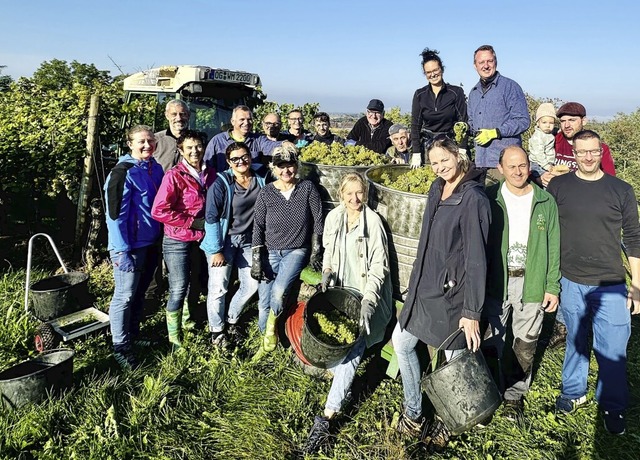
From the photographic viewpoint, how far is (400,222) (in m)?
3.60

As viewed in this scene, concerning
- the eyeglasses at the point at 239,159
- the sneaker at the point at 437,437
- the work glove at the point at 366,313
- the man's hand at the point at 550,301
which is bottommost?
the sneaker at the point at 437,437

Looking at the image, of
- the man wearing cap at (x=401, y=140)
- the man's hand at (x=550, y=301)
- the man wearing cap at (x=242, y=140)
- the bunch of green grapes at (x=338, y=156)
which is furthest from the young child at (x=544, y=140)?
the man wearing cap at (x=242, y=140)

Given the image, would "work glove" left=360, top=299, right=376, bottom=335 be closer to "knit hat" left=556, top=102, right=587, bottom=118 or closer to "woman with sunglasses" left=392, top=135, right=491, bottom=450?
"woman with sunglasses" left=392, top=135, right=491, bottom=450

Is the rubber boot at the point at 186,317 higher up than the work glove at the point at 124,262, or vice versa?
the work glove at the point at 124,262

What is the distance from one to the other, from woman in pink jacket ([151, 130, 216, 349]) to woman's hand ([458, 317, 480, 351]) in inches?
101

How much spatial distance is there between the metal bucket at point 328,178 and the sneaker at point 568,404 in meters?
2.61

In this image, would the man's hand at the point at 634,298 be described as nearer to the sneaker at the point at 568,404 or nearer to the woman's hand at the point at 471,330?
the sneaker at the point at 568,404

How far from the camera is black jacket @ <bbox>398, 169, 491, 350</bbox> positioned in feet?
8.88

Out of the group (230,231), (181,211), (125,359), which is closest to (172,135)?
(181,211)

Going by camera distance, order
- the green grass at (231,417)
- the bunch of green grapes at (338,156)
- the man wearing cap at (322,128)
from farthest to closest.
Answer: the man wearing cap at (322,128)
the bunch of green grapes at (338,156)
the green grass at (231,417)

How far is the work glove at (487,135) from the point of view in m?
4.31

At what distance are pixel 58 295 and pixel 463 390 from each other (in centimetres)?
404

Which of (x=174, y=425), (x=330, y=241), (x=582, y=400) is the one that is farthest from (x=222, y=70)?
(x=582, y=400)

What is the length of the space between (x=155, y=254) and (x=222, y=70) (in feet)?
18.6
